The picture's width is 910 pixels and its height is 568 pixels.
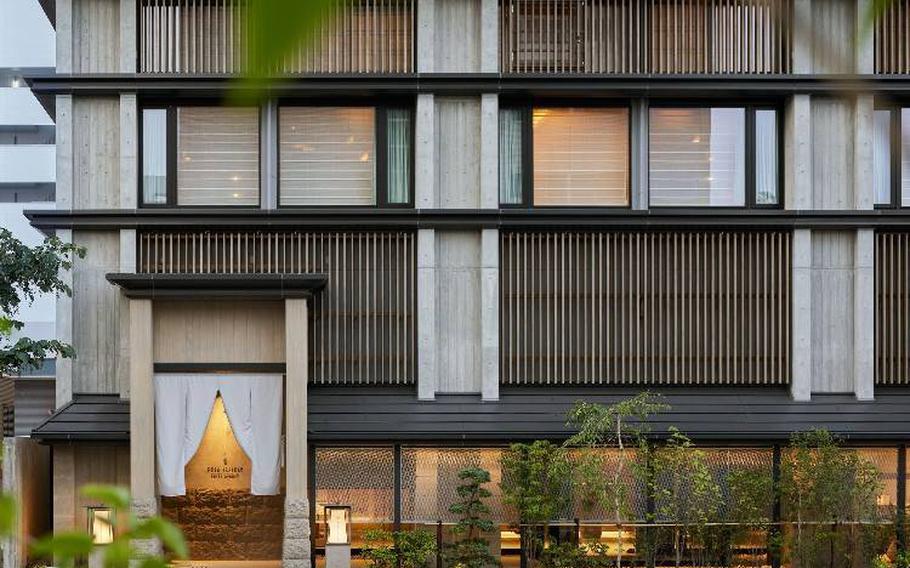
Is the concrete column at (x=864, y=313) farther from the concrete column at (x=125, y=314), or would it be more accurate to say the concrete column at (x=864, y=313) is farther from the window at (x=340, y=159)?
the concrete column at (x=125, y=314)

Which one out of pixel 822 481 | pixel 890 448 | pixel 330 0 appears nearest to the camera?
pixel 330 0

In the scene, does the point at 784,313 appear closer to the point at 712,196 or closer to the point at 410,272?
the point at 712,196

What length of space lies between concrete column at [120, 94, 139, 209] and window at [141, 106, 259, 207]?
228 millimetres

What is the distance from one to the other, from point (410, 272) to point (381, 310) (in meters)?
0.70

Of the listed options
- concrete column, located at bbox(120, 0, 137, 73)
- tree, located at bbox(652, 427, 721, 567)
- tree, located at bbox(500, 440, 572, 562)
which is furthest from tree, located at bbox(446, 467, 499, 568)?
concrete column, located at bbox(120, 0, 137, 73)

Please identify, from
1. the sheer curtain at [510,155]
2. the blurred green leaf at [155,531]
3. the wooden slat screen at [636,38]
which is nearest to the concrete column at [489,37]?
the wooden slat screen at [636,38]

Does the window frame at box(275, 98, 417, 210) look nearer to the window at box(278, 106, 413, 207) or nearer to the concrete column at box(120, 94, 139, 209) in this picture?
the window at box(278, 106, 413, 207)

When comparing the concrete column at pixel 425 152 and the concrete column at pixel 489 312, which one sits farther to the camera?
Result: the concrete column at pixel 489 312

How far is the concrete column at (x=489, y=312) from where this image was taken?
1386 cm

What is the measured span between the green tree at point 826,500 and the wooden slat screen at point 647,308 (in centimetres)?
151

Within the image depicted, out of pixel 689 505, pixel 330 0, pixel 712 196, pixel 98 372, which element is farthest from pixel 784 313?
pixel 330 0

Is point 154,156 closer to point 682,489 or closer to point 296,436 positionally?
point 296,436

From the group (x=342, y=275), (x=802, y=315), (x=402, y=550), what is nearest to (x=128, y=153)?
(x=342, y=275)

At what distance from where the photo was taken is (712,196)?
46.5ft
